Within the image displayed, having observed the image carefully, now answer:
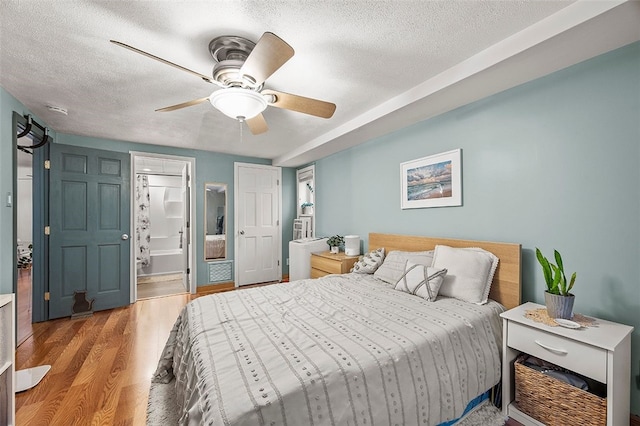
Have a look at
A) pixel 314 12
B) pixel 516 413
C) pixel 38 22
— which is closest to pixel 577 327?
pixel 516 413

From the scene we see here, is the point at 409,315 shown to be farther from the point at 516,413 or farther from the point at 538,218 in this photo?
the point at 538,218

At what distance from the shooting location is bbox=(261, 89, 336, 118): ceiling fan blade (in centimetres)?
189

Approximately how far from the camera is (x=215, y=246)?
196 inches

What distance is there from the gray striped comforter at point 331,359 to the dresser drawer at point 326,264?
53.4 inches

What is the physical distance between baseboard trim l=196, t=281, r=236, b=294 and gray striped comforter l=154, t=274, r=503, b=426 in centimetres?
260

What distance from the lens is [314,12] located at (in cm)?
150

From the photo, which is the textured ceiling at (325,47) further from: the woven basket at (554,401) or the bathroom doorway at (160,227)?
the bathroom doorway at (160,227)

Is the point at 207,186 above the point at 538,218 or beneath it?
above

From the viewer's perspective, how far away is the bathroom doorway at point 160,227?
16.8 feet

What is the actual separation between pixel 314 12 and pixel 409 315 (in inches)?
76.2

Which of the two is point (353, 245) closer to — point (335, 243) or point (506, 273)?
point (335, 243)

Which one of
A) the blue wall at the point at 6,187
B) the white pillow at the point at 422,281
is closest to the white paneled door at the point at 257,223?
the blue wall at the point at 6,187

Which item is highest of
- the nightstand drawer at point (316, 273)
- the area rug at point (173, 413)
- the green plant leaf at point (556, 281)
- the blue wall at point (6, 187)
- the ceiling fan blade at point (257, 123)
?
the ceiling fan blade at point (257, 123)

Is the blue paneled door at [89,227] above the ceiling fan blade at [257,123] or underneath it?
underneath
